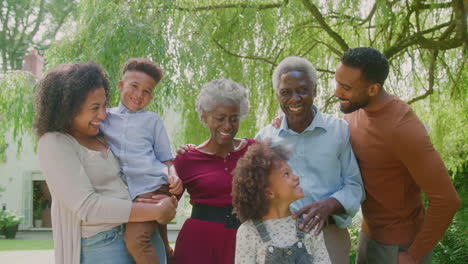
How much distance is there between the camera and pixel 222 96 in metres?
2.89

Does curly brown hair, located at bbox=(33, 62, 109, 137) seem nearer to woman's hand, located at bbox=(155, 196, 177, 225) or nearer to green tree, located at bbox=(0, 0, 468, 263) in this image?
woman's hand, located at bbox=(155, 196, 177, 225)

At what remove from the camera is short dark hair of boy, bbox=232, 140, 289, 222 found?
2422 mm

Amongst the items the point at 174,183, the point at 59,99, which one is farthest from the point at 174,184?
the point at 59,99

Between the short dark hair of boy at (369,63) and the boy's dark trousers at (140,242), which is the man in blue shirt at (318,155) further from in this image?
the boy's dark trousers at (140,242)

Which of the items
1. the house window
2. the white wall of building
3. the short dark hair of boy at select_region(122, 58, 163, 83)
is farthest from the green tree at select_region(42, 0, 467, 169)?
the house window

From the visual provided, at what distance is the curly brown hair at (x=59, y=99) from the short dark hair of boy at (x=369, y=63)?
1.29m

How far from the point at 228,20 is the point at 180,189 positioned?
3464mm

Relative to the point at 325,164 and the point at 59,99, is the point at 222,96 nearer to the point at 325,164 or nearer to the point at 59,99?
the point at 325,164

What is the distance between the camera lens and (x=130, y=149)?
107 inches

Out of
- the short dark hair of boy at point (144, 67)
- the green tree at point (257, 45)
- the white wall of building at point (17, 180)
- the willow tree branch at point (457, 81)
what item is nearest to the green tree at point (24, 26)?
the white wall of building at point (17, 180)

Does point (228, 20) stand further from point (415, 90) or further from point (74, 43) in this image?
point (415, 90)

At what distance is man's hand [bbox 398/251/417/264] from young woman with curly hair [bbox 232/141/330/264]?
478mm

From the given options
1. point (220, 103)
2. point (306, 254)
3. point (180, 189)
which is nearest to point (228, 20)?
point (220, 103)

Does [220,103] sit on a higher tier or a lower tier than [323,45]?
lower
